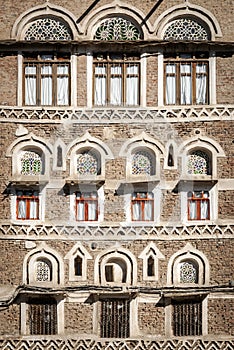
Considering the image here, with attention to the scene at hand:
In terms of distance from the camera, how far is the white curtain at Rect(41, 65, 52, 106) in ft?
62.9

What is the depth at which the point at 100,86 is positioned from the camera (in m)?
19.2

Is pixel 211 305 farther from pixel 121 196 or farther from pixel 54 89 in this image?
pixel 54 89

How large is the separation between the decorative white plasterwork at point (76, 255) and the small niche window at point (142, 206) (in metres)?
1.57

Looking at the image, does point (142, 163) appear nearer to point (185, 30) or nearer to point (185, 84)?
point (185, 84)

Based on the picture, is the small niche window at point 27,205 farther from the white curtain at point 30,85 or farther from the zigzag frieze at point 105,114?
the white curtain at point 30,85

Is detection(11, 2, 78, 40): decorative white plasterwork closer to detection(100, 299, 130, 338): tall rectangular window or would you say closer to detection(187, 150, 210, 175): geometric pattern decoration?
detection(187, 150, 210, 175): geometric pattern decoration

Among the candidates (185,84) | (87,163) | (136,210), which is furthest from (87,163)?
(185,84)

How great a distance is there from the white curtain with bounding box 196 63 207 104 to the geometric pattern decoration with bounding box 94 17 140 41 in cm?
186

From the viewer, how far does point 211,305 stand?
61.3ft

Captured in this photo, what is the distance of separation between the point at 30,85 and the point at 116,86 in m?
2.31

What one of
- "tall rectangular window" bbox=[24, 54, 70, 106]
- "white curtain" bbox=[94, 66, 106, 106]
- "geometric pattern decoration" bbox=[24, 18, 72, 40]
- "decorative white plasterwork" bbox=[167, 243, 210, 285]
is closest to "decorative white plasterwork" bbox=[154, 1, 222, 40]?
"white curtain" bbox=[94, 66, 106, 106]

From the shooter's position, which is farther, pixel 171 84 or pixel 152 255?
pixel 171 84

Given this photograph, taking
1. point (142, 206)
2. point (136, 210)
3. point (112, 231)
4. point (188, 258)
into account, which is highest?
point (142, 206)

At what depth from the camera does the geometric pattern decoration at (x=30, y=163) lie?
19.2 m
